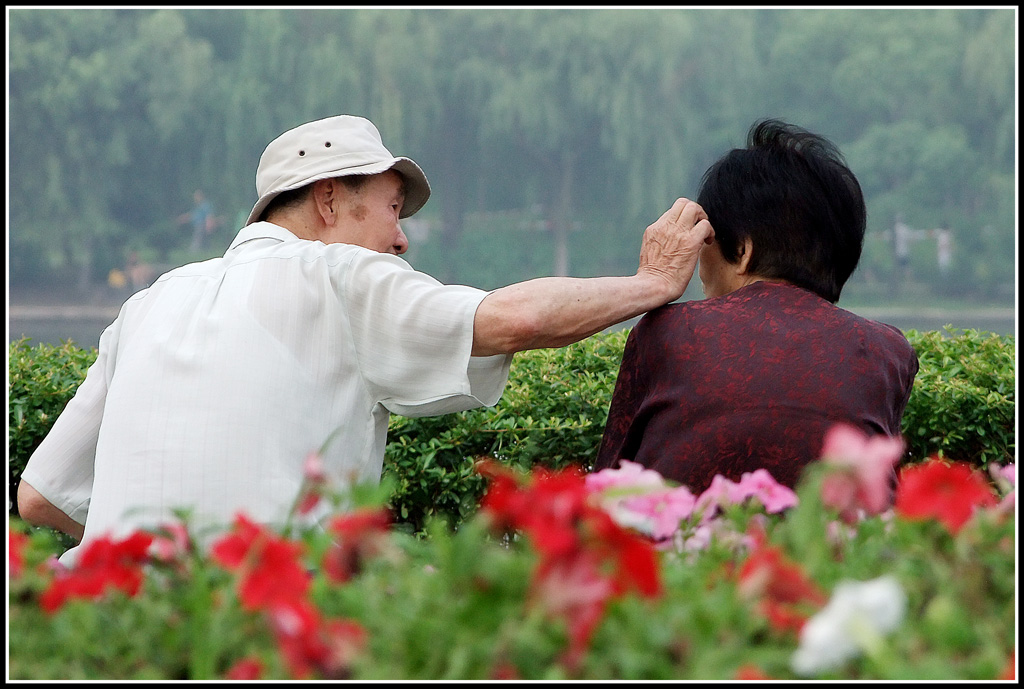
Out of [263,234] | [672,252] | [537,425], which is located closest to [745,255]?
[672,252]

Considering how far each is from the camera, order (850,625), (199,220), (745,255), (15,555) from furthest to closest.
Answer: (199,220) < (745,255) < (15,555) < (850,625)

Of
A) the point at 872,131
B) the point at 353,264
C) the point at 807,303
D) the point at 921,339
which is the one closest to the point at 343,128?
the point at 353,264

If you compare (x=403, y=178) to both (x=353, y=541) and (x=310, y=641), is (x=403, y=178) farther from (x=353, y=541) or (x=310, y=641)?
(x=310, y=641)

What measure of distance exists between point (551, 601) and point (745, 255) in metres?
1.61

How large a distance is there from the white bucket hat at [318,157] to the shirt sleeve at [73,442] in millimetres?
481

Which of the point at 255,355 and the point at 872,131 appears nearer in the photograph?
the point at 255,355

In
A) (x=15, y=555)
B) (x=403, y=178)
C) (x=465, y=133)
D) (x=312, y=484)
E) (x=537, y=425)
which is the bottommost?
(x=465, y=133)

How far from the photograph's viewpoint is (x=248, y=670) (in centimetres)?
92

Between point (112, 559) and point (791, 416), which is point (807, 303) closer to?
point (791, 416)

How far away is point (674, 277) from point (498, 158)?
45827 millimetres

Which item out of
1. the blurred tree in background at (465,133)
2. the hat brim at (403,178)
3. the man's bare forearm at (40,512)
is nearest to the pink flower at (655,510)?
the hat brim at (403,178)

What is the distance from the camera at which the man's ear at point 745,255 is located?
233 cm

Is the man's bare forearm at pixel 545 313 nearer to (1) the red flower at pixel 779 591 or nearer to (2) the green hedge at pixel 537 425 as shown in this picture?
(2) the green hedge at pixel 537 425

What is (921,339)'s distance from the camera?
368cm
